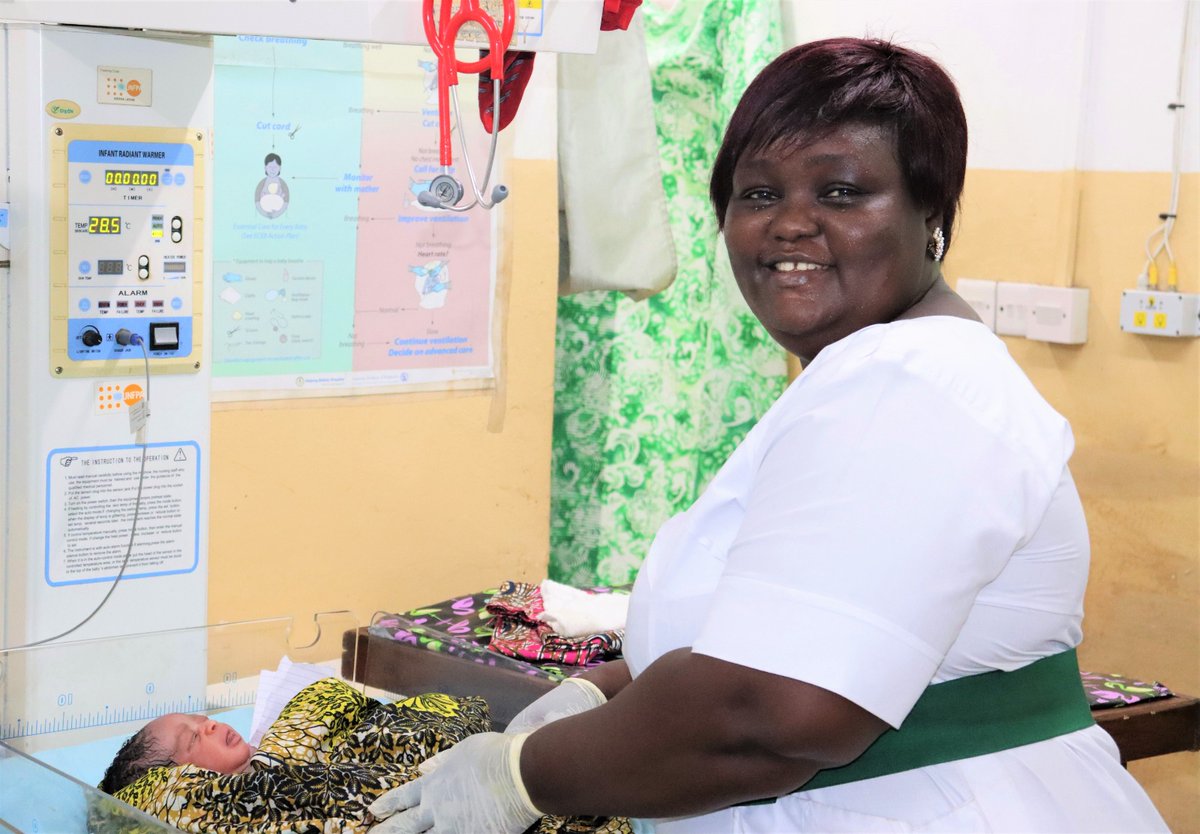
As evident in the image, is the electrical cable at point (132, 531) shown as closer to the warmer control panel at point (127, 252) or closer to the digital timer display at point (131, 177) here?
the warmer control panel at point (127, 252)

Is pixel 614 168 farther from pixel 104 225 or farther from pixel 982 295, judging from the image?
pixel 104 225

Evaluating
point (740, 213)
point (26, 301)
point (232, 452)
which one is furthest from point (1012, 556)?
point (232, 452)

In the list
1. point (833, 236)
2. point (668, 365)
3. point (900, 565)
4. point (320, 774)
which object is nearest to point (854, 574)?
point (900, 565)

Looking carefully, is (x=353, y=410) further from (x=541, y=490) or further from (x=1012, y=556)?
(x=1012, y=556)

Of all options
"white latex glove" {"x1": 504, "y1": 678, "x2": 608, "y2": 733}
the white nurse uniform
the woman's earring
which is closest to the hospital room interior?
"white latex glove" {"x1": 504, "y1": 678, "x2": 608, "y2": 733}

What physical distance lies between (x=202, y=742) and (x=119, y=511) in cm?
31

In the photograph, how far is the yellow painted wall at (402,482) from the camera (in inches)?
104

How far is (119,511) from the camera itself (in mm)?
1577

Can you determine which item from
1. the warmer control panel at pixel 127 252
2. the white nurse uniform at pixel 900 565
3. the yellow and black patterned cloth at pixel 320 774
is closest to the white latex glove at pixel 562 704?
the yellow and black patterned cloth at pixel 320 774

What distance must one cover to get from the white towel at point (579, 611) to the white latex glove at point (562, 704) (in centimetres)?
53

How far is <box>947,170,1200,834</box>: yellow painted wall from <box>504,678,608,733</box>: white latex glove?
174 centimetres

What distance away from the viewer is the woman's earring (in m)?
1.25

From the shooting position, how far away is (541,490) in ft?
9.95

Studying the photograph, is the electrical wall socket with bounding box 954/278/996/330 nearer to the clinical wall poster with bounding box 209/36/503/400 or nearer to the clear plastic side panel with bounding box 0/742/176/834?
the clinical wall poster with bounding box 209/36/503/400
